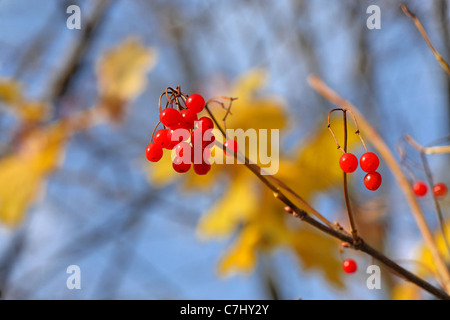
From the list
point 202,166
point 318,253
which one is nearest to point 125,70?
point 318,253

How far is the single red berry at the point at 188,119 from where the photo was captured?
0.43 meters

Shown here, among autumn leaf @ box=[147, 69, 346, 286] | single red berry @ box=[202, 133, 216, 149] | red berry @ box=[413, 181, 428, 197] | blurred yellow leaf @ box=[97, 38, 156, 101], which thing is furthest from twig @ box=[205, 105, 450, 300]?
blurred yellow leaf @ box=[97, 38, 156, 101]

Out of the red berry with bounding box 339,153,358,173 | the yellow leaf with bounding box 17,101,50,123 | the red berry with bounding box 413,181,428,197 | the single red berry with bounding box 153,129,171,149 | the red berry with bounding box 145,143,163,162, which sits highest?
the yellow leaf with bounding box 17,101,50,123

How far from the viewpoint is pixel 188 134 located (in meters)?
0.43

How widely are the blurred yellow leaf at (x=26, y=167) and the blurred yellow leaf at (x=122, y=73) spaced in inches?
5.5

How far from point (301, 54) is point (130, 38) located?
145 centimetres

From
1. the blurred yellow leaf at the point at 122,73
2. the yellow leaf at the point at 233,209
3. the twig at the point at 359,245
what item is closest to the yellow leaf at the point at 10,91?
the blurred yellow leaf at the point at 122,73

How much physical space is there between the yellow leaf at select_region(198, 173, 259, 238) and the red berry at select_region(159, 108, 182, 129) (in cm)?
60

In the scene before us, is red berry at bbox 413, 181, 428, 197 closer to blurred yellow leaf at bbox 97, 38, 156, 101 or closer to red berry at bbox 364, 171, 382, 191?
red berry at bbox 364, 171, 382, 191

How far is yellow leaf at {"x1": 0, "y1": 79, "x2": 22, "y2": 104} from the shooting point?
1.07m

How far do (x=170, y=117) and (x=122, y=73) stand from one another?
75 centimetres

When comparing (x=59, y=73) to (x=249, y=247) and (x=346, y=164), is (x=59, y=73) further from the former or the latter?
(x=346, y=164)
